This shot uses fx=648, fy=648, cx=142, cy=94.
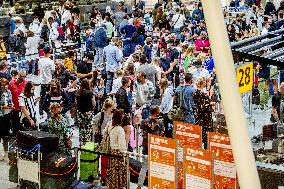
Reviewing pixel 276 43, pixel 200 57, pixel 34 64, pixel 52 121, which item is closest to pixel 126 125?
pixel 52 121

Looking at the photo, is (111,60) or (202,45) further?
(202,45)

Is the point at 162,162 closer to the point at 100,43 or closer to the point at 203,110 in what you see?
the point at 203,110

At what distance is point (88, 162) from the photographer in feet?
39.0

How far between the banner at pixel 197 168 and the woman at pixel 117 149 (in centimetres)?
189

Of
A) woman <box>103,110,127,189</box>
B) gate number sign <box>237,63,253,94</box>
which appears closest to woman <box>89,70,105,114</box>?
woman <box>103,110,127,189</box>

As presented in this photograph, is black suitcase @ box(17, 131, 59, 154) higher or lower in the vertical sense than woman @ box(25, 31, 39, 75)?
lower

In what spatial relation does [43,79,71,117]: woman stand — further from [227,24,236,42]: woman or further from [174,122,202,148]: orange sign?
[227,24,236,42]: woman

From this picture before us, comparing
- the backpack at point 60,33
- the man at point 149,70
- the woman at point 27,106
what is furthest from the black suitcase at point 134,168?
the backpack at point 60,33

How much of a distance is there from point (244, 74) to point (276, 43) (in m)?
0.76

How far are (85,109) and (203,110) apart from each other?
2.42m

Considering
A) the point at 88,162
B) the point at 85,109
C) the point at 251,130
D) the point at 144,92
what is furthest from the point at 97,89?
the point at 251,130

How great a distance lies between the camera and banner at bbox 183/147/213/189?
9.11 meters

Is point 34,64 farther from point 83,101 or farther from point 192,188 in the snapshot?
point 192,188

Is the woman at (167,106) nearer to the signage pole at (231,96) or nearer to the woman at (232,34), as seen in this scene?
the signage pole at (231,96)
